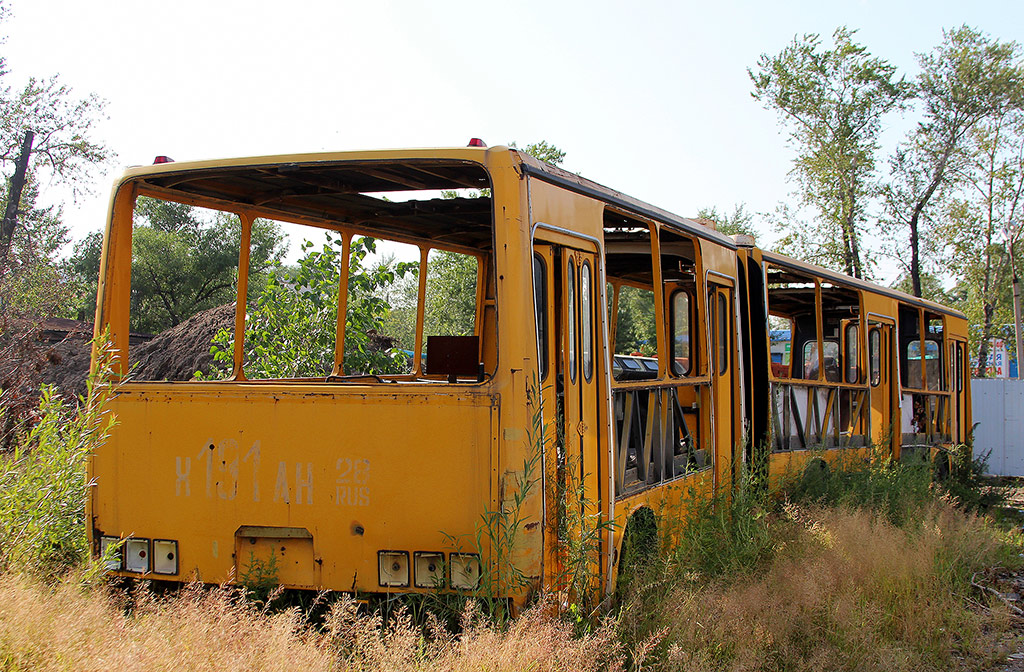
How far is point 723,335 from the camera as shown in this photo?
7883 millimetres

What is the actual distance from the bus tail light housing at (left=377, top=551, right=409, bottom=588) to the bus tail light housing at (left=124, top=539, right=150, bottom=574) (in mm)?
1381

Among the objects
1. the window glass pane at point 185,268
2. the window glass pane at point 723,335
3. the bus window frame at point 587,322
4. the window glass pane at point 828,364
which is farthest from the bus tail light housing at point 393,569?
the window glass pane at point 185,268

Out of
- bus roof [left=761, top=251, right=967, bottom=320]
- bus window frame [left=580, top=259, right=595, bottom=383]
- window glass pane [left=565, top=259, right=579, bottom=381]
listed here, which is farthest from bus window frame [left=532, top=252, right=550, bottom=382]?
bus roof [left=761, top=251, right=967, bottom=320]

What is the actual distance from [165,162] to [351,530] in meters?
2.29

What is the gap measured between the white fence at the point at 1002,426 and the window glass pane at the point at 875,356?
356 inches

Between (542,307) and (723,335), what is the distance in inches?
134

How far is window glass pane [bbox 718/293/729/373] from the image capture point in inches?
306

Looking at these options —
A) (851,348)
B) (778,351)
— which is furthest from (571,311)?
(778,351)

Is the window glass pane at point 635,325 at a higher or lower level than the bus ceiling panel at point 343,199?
higher

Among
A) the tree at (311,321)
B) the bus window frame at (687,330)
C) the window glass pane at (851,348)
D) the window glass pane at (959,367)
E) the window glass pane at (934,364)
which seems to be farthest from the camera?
the window glass pane at (959,367)

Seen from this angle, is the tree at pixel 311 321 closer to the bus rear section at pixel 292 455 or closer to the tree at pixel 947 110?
the bus rear section at pixel 292 455

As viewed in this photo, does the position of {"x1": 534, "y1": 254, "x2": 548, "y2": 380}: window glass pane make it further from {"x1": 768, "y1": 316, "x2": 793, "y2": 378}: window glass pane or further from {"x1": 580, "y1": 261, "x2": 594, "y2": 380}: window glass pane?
{"x1": 768, "y1": 316, "x2": 793, "y2": 378}: window glass pane

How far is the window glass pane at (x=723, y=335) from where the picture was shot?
306 inches

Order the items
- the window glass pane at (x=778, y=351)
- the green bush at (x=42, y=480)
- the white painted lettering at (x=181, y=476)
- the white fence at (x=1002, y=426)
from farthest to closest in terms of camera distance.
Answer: the white fence at (x=1002, y=426) → the window glass pane at (x=778, y=351) → the white painted lettering at (x=181, y=476) → the green bush at (x=42, y=480)
